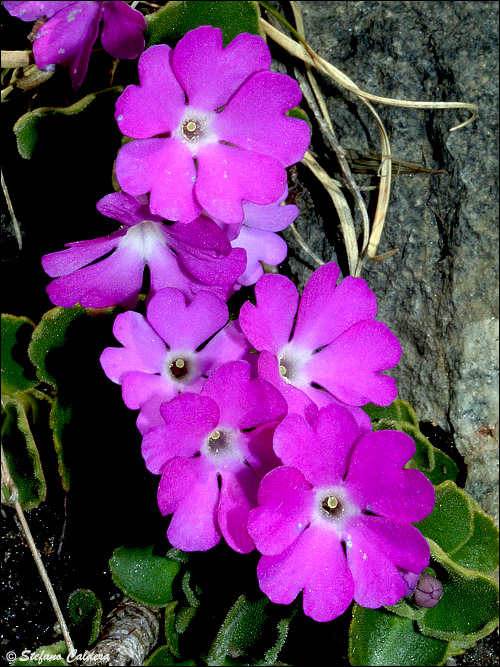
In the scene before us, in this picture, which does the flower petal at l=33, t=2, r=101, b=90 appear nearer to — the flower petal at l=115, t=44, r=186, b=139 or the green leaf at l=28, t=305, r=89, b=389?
the flower petal at l=115, t=44, r=186, b=139

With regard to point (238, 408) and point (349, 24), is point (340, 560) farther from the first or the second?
point (349, 24)

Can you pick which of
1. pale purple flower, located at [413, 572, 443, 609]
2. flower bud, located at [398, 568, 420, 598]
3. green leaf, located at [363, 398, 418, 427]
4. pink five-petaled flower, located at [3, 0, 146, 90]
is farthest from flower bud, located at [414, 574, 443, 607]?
pink five-petaled flower, located at [3, 0, 146, 90]

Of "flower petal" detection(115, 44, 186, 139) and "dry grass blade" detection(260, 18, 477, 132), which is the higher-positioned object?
"flower petal" detection(115, 44, 186, 139)

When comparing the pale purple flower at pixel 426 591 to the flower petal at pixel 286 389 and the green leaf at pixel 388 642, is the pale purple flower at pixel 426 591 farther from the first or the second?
the flower petal at pixel 286 389

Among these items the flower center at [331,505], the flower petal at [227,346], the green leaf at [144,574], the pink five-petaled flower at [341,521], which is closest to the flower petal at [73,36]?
the flower petal at [227,346]

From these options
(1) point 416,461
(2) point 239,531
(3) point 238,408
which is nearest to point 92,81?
(3) point 238,408

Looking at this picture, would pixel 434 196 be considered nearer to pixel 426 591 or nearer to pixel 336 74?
pixel 336 74
